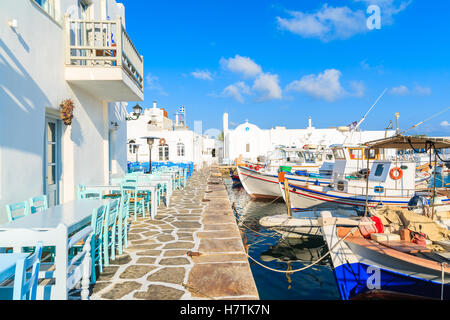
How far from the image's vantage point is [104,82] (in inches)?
291

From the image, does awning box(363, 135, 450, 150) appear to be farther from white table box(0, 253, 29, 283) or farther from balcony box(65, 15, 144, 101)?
white table box(0, 253, 29, 283)

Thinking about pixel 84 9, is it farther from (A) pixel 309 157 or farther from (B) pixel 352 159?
(A) pixel 309 157

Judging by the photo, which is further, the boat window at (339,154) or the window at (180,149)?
the window at (180,149)

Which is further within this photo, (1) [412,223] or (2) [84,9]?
(2) [84,9]

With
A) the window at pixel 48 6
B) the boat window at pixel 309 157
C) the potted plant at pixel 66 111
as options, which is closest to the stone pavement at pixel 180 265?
the potted plant at pixel 66 111

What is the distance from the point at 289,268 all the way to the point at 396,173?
6.64m

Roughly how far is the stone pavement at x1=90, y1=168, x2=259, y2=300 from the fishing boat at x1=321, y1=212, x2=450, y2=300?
88.5 inches

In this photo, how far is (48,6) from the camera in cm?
649

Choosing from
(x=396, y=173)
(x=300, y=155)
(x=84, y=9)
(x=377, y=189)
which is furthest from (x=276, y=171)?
(x=84, y=9)

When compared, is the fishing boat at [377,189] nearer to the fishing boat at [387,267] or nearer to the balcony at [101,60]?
the fishing boat at [387,267]

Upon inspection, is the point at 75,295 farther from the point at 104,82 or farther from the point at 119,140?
the point at 119,140

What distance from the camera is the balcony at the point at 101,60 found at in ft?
22.7
